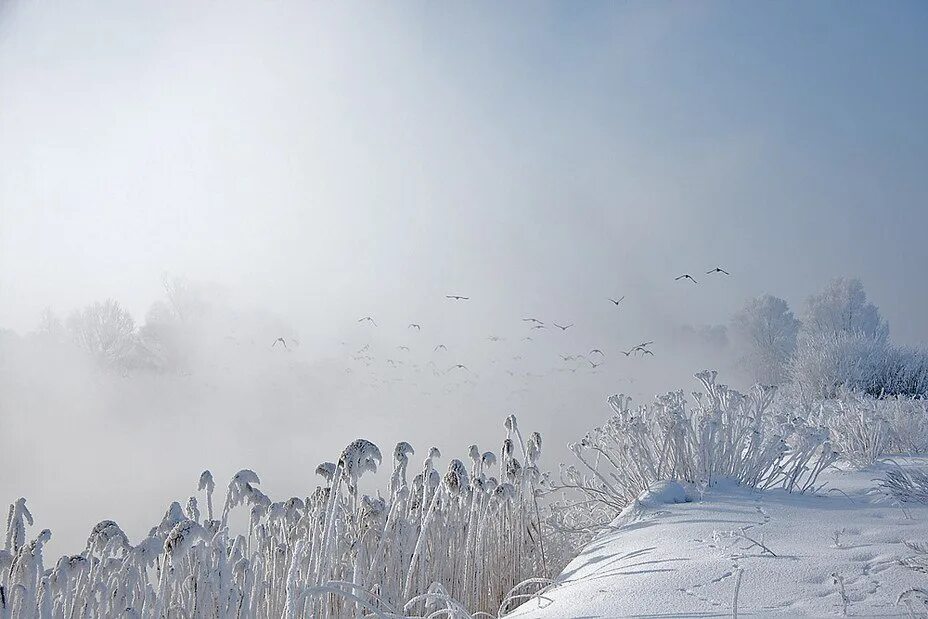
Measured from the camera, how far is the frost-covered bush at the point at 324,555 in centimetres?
207

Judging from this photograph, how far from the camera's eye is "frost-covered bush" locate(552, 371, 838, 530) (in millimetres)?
3982

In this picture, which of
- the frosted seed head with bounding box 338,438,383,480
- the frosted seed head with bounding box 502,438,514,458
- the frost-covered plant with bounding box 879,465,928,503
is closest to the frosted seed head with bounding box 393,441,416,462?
the frosted seed head with bounding box 338,438,383,480

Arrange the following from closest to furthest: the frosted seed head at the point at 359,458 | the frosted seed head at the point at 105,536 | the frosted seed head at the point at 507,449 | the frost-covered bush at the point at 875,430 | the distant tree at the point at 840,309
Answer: the frosted seed head at the point at 359,458 → the frosted seed head at the point at 105,536 → the frosted seed head at the point at 507,449 → the frost-covered bush at the point at 875,430 → the distant tree at the point at 840,309

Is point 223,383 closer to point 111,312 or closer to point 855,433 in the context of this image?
point 111,312

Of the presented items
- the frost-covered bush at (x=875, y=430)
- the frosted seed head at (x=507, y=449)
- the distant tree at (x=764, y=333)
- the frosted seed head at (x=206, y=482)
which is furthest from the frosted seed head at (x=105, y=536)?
the distant tree at (x=764, y=333)

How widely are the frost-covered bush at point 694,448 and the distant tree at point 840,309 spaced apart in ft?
88.5

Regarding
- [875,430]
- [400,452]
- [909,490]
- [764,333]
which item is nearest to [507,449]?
[400,452]

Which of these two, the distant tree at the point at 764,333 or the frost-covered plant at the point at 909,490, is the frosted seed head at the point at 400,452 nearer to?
the frost-covered plant at the point at 909,490

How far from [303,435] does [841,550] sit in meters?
24.9

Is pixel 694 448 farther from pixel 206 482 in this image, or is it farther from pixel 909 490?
pixel 206 482

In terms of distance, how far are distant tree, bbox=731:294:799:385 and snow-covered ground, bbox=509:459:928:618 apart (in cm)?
2686

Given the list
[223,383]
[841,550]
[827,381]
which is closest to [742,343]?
[827,381]

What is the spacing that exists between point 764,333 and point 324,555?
30.7m

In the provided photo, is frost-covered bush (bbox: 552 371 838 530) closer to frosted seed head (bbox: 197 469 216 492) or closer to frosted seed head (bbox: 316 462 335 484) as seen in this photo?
frosted seed head (bbox: 316 462 335 484)
